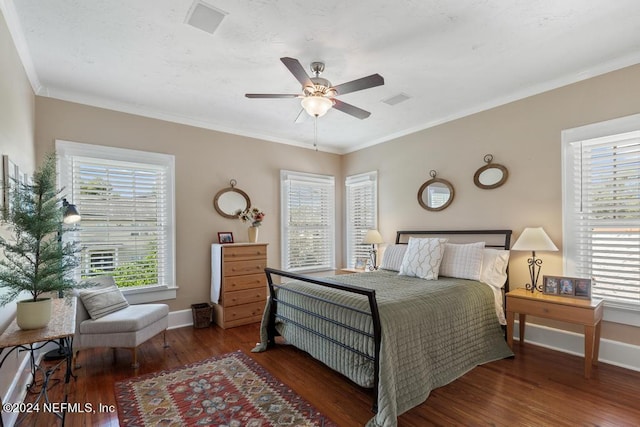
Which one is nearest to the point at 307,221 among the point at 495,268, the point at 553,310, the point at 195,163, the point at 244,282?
the point at 244,282

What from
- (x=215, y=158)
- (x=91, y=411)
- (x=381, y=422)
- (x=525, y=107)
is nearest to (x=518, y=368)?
(x=381, y=422)

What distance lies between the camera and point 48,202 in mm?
2102

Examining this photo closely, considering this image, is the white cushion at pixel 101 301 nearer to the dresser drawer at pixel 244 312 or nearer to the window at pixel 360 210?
the dresser drawer at pixel 244 312

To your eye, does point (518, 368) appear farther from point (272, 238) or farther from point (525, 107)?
point (272, 238)

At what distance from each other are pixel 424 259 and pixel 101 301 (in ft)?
11.2

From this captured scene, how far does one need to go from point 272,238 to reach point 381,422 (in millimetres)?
3460

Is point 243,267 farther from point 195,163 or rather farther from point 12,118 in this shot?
point 12,118

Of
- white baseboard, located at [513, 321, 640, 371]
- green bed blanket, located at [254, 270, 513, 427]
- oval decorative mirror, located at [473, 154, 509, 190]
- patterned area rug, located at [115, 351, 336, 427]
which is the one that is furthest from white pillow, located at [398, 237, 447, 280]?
patterned area rug, located at [115, 351, 336, 427]

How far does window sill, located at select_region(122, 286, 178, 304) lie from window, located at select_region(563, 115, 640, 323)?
461 centimetres

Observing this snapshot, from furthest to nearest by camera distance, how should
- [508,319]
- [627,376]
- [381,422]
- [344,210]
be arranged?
[344,210], [508,319], [627,376], [381,422]

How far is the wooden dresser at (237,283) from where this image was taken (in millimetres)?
4129

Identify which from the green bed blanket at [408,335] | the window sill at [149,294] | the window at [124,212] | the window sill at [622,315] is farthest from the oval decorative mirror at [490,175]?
the window sill at [149,294]

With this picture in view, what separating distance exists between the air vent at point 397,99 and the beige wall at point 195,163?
2.09m

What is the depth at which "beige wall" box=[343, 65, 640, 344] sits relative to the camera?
304 centimetres
